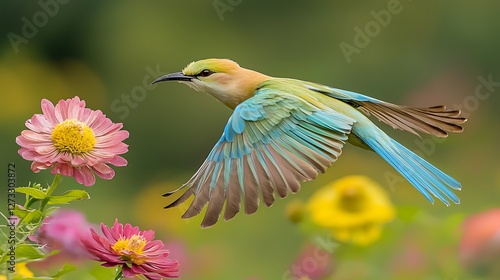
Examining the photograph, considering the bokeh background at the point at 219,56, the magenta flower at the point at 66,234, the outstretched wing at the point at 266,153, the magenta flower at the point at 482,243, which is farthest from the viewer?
the bokeh background at the point at 219,56

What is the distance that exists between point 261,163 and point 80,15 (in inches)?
148

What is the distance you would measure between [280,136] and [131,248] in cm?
46

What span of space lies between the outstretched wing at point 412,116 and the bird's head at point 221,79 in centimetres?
9

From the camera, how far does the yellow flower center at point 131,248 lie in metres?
0.97

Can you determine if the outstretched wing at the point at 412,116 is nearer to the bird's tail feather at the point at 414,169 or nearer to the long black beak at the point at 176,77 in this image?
the bird's tail feather at the point at 414,169

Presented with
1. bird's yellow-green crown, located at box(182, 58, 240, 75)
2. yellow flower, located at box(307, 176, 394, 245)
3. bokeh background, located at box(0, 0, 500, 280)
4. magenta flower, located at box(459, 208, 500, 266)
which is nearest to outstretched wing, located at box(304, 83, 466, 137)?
bird's yellow-green crown, located at box(182, 58, 240, 75)

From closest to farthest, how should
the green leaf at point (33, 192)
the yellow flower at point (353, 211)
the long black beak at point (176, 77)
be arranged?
the green leaf at point (33, 192) → the long black beak at point (176, 77) → the yellow flower at point (353, 211)

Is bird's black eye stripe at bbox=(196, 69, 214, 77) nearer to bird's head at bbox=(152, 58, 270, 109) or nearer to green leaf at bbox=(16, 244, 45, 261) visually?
bird's head at bbox=(152, 58, 270, 109)

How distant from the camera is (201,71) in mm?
1530

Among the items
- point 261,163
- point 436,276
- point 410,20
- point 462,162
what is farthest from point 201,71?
point 410,20

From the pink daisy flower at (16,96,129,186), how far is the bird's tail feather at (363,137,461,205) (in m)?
0.59

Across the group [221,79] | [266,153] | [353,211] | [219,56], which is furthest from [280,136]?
[219,56]

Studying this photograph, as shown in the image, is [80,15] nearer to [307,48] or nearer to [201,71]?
[307,48]

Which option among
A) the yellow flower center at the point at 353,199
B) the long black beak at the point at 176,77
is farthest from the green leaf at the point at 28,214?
the yellow flower center at the point at 353,199
